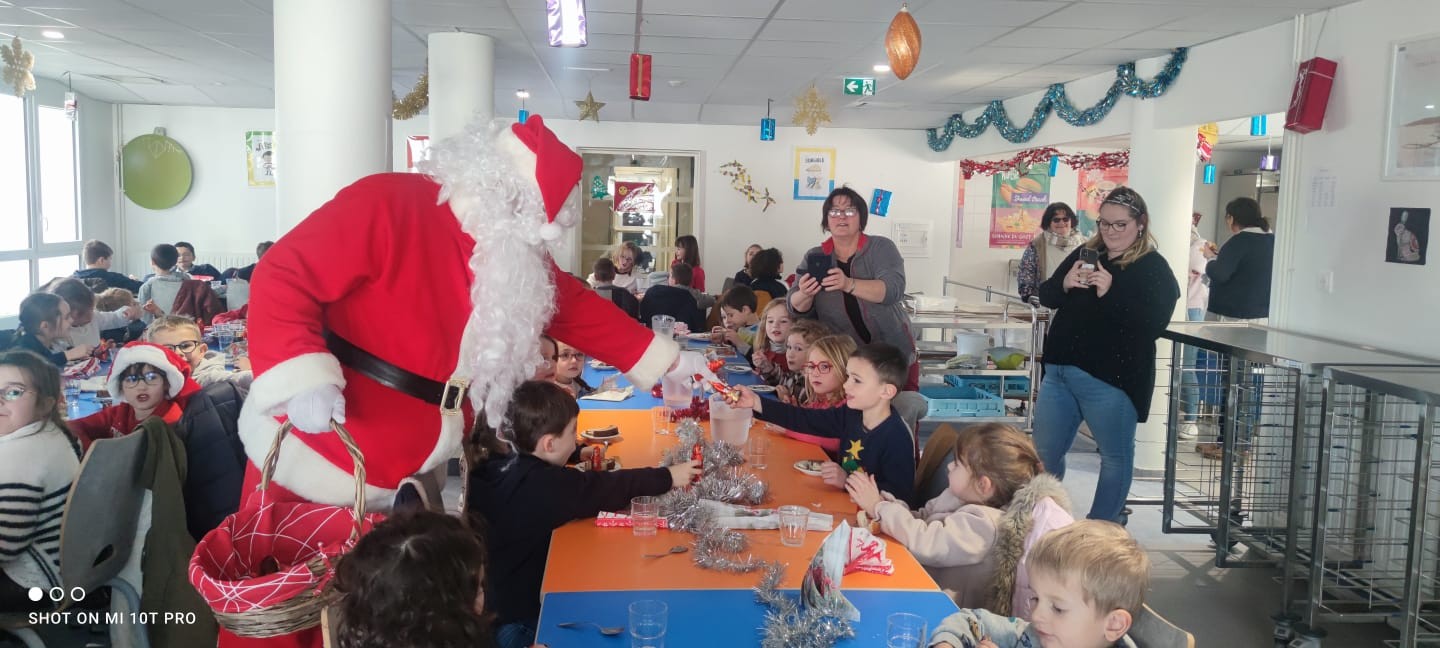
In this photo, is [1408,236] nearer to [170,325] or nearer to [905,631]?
[905,631]

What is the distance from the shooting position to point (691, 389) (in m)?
3.81

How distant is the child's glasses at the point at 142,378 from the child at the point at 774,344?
2848 millimetres

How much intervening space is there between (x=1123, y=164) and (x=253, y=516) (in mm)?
Answer: 11615

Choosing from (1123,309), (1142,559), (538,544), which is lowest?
(538,544)

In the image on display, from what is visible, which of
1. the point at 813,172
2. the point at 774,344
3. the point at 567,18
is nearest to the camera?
the point at 567,18

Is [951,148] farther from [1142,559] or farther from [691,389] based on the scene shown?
[1142,559]

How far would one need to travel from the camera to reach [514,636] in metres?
2.52

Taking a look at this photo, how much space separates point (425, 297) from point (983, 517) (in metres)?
1.51

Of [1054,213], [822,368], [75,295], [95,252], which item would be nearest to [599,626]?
[822,368]

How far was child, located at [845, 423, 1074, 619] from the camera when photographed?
2.42m

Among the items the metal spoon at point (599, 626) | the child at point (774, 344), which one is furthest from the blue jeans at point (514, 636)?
the child at point (774, 344)

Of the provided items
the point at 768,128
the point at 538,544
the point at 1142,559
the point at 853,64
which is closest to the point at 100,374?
the point at 538,544

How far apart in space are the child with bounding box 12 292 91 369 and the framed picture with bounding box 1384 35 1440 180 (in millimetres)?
6148

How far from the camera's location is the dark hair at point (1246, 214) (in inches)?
240
